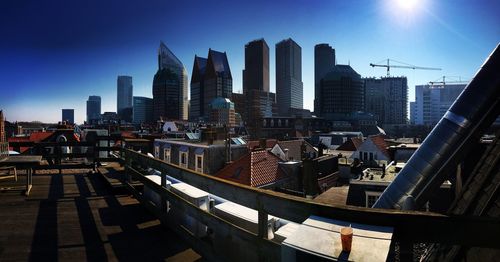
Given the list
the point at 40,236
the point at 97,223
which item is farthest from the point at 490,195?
the point at 40,236

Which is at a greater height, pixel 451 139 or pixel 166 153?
pixel 451 139

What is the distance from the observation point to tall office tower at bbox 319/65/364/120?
168 metres

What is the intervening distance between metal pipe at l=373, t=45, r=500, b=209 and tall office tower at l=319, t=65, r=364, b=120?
538 feet

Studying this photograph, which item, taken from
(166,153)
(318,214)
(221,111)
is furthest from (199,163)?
(221,111)

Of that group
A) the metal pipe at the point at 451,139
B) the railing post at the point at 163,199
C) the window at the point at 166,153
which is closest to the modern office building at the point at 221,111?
the window at the point at 166,153

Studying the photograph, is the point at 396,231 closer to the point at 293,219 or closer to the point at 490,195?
the point at 293,219

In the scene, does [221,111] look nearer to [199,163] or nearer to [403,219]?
[199,163]

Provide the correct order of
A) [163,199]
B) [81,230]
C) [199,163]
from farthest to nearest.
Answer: [199,163]
[163,199]
[81,230]

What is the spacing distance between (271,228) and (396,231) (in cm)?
139

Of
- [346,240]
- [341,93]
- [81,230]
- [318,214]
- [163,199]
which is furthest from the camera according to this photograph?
[341,93]

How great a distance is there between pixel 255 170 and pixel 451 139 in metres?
17.4

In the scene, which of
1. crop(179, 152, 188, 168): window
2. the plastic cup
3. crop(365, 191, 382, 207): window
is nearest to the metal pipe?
the plastic cup

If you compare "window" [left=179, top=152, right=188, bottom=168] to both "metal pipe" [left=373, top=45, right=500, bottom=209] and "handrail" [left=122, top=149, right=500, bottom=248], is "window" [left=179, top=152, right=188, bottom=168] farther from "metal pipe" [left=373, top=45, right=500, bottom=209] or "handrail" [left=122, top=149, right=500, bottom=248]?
"handrail" [left=122, top=149, right=500, bottom=248]

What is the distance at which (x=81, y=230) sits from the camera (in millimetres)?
4141
